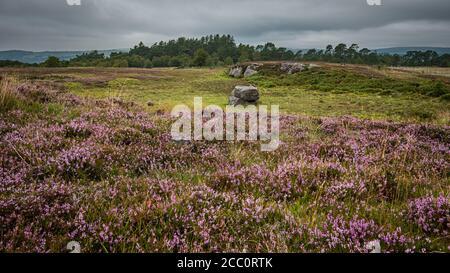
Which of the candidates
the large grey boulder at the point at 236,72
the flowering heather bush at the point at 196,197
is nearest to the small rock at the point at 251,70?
the large grey boulder at the point at 236,72

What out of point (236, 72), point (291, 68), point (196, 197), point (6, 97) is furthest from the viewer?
point (236, 72)

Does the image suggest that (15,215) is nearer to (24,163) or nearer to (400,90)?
(24,163)

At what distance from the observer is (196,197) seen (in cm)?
421

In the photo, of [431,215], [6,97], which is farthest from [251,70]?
[431,215]

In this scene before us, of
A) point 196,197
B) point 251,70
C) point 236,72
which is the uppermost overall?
point 251,70

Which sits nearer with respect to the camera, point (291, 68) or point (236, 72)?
point (291, 68)

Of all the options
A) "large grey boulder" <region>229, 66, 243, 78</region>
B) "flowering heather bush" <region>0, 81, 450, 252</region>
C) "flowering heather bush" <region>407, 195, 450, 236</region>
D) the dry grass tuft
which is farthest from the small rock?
"flowering heather bush" <region>407, 195, 450, 236</region>

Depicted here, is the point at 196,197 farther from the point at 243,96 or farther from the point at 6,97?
the point at 243,96

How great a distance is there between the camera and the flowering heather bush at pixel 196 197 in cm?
327

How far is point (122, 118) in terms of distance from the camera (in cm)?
899

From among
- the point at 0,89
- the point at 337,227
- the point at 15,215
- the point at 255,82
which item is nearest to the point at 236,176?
the point at 337,227

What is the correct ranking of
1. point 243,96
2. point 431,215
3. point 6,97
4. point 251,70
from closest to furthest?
1. point 431,215
2. point 6,97
3. point 243,96
4. point 251,70

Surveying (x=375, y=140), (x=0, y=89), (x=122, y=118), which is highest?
(x=0, y=89)
